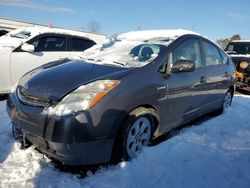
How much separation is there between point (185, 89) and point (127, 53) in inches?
38.1

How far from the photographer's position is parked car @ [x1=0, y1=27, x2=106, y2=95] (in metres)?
5.97

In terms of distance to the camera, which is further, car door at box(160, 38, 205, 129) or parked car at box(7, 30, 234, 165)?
car door at box(160, 38, 205, 129)

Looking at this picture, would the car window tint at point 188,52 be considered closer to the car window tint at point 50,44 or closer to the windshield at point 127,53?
the windshield at point 127,53

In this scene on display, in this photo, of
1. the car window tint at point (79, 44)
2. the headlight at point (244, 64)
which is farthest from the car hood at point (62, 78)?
the headlight at point (244, 64)

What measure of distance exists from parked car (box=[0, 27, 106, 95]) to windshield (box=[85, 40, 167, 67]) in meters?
1.78

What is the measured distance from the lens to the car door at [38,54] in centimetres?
609

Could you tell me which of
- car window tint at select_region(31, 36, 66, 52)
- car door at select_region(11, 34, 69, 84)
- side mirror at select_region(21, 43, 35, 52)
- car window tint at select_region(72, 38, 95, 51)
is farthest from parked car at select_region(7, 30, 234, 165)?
car window tint at select_region(72, 38, 95, 51)

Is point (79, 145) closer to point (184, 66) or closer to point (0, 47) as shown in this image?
point (184, 66)

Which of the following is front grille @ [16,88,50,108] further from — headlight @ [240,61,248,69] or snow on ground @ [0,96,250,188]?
headlight @ [240,61,248,69]

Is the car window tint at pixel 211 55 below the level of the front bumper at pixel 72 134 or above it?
above

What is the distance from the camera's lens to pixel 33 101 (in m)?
3.06

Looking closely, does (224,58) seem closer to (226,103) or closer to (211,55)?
(211,55)

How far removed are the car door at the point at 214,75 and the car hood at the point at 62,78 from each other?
203cm

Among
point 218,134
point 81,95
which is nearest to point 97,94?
point 81,95
